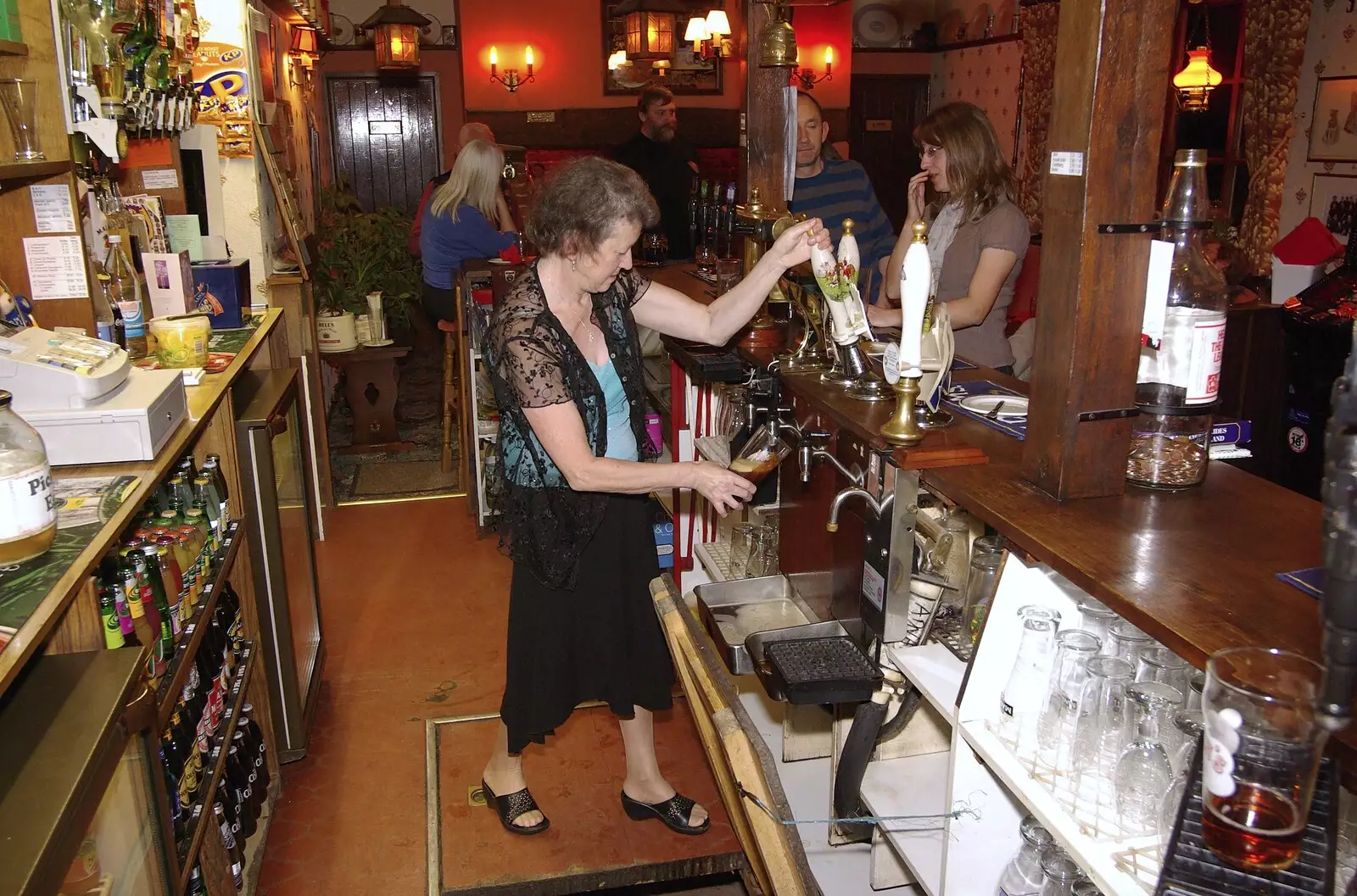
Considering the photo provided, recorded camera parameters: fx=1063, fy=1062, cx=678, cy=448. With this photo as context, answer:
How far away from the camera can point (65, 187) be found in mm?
2611

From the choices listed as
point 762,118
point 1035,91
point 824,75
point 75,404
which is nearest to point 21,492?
point 75,404

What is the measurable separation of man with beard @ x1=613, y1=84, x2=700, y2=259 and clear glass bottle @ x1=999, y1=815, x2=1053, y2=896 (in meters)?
6.08

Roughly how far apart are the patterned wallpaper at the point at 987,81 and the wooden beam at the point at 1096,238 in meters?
8.82

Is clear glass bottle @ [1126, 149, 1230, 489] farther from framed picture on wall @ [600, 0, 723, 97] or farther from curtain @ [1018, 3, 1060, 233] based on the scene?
framed picture on wall @ [600, 0, 723, 97]

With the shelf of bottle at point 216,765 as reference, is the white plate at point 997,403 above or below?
above

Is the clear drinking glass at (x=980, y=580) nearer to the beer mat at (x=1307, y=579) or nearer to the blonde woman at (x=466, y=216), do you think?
the beer mat at (x=1307, y=579)

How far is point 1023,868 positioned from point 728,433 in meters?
1.68

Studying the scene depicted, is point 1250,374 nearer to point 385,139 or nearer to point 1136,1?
point 1136,1

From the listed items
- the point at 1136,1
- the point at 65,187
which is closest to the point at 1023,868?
the point at 1136,1

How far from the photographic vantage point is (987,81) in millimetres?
10852

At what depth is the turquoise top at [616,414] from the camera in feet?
8.46

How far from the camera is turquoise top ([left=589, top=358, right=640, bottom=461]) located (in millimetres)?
2578

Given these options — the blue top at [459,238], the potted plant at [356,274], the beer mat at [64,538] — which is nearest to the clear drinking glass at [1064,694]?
the beer mat at [64,538]

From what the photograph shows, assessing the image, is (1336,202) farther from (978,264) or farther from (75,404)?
(75,404)
